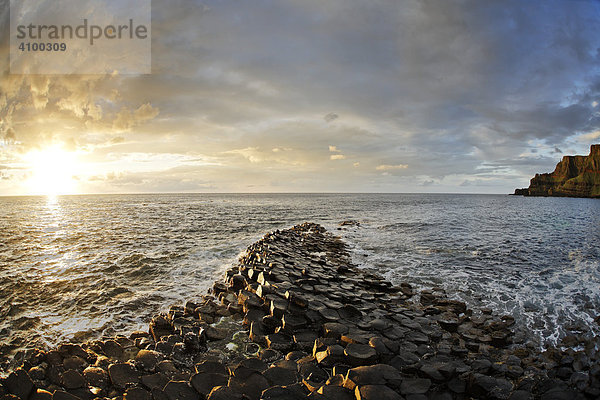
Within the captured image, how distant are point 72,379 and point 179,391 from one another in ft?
6.77

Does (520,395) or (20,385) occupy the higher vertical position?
(20,385)

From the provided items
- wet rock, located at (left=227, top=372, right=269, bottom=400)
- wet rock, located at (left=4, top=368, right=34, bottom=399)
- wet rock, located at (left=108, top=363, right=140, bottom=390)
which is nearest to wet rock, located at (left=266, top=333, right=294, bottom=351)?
wet rock, located at (left=227, top=372, right=269, bottom=400)

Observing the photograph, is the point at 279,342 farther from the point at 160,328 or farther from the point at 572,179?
the point at 572,179

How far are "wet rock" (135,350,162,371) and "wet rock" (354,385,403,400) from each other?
4.00 metres

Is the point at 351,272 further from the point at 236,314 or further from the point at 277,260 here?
the point at 236,314

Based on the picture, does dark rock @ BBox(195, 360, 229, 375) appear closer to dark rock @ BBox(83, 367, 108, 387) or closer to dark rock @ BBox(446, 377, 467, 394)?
dark rock @ BBox(83, 367, 108, 387)

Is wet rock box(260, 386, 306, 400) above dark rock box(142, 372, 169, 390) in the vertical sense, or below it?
above

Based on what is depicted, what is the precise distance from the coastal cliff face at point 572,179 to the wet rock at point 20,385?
21456cm

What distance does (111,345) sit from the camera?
6156mm

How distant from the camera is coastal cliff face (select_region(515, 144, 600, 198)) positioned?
153250mm

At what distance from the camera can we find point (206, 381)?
186 inches

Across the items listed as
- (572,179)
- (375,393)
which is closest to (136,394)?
(375,393)

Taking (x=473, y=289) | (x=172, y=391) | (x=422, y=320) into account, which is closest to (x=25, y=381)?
(x=172, y=391)

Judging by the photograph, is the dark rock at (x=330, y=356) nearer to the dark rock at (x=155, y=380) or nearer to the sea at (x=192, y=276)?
the dark rock at (x=155, y=380)
